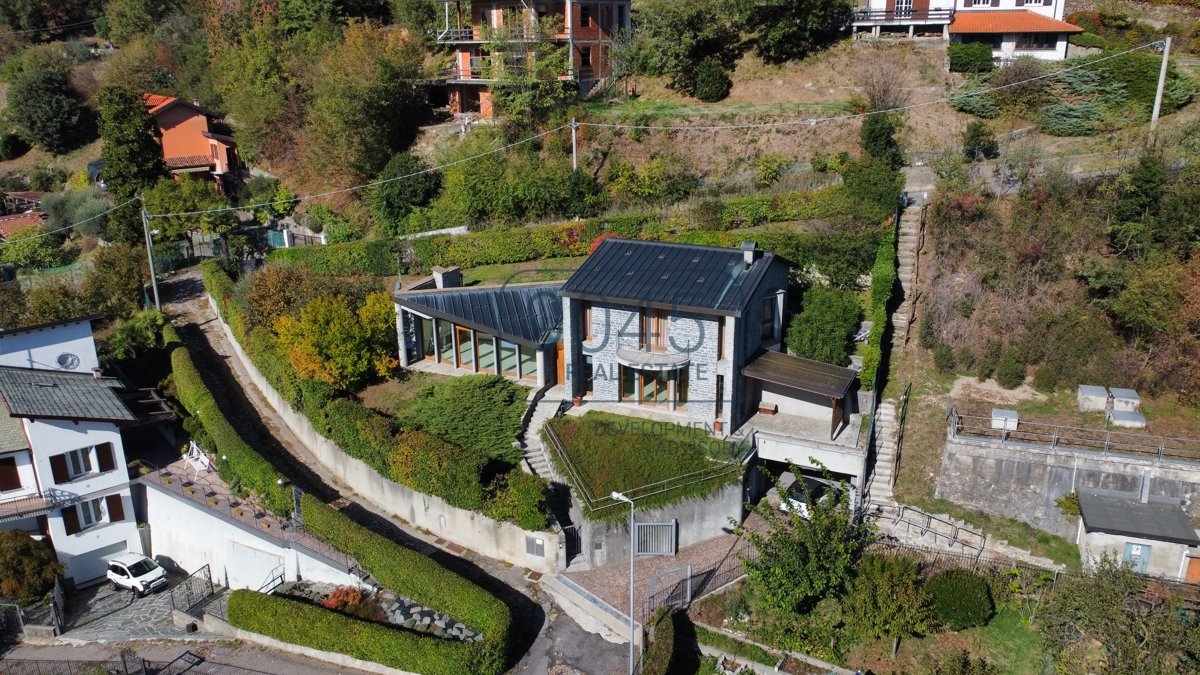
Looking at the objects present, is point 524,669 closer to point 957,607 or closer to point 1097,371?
point 957,607

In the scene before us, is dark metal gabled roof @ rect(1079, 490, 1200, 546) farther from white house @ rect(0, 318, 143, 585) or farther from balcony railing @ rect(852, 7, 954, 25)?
white house @ rect(0, 318, 143, 585)

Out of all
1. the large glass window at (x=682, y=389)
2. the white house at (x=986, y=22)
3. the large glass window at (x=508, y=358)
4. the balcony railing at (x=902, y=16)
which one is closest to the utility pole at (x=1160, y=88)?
the white house at (x=986, y=22)

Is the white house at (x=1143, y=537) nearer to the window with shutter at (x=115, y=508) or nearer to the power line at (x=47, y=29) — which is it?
the window with shutter at (x=115, y=508)

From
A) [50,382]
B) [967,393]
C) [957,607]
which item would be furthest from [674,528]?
[50,382]

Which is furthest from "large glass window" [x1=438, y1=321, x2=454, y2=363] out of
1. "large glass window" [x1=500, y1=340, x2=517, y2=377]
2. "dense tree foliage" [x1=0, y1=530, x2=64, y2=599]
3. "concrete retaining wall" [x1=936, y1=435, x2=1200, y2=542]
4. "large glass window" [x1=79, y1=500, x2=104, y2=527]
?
"concrete retaining wall" [x1=936, y1=435, x2=1200, y2=542]

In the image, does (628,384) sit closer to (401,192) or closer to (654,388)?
(654,388)
